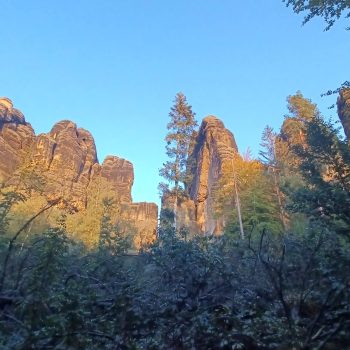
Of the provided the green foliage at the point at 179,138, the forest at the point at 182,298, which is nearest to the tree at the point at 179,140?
A: the green foliage at the point at 179,138

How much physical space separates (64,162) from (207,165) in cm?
2255

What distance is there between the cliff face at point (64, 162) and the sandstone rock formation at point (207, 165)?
22.1 feet

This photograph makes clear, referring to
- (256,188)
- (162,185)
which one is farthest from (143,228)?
(256,188)

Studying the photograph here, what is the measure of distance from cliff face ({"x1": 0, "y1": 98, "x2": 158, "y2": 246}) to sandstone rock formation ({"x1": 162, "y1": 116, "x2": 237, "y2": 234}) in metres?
6.74

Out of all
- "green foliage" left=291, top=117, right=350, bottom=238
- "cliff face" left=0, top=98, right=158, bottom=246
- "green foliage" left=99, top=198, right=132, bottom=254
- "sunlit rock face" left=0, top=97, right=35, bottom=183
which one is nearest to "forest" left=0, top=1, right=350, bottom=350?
"green foliage" left=291, top=117, right=350, bottom=238

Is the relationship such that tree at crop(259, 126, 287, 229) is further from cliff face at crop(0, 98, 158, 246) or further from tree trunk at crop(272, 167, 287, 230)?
cliff face at crop(0, 98, 158, 246)

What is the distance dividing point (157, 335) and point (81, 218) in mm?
29828

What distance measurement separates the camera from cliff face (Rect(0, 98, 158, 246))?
50000 mm

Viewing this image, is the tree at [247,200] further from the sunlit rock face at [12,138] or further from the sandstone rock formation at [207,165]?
the sunlit rock face at [12,138]

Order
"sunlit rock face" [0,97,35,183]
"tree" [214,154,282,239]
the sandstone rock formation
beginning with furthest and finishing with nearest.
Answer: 1. "sunlit rock face" [0,97,35,183]
2. the sandstone rock formation
3. "tree" [214,154,282,239]

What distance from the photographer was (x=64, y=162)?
183 ft

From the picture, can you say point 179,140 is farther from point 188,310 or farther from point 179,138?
point 188,310

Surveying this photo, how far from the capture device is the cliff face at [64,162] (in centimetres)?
5000

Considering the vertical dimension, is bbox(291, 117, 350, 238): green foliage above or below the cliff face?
below
